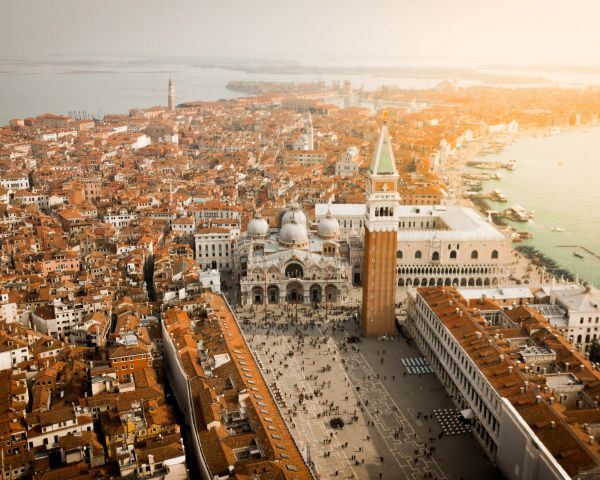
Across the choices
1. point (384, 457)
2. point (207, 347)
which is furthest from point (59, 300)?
point (384, 457)

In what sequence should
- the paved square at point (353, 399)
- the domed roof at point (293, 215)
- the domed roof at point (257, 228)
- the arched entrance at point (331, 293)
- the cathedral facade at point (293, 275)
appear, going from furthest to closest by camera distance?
the domed roof at point (257, 228) → the domed roof at point (293, 215) → the arched entrance at point (331, 293) → the cathedral facade at point (293, 275) → the paved square at point (353, 399)

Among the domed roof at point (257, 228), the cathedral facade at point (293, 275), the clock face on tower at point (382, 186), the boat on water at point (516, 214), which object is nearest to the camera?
the clock face on tower at point (382, 186)

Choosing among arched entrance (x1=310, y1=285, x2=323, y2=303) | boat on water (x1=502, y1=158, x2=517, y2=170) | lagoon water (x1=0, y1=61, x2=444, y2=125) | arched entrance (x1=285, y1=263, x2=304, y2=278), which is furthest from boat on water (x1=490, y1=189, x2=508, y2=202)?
lagoon water (x1=0, y1=61, x2=444, y2=125)

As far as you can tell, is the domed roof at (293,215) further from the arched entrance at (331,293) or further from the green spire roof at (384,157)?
the green spire roof at (384,157)

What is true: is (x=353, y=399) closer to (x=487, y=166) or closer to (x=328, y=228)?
(x=328, y=228)

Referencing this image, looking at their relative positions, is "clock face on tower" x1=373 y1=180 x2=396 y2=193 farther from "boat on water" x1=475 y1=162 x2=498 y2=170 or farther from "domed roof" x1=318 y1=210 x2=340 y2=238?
"boat on water" x1=475 y1=162 x2=498 y2=170

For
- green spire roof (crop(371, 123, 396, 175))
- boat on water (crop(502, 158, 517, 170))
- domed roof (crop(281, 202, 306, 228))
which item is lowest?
boat on water (crop(502, 158, 517, 170))

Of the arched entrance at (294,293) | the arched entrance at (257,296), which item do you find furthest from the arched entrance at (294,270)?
the arched entrance at (257,296)
